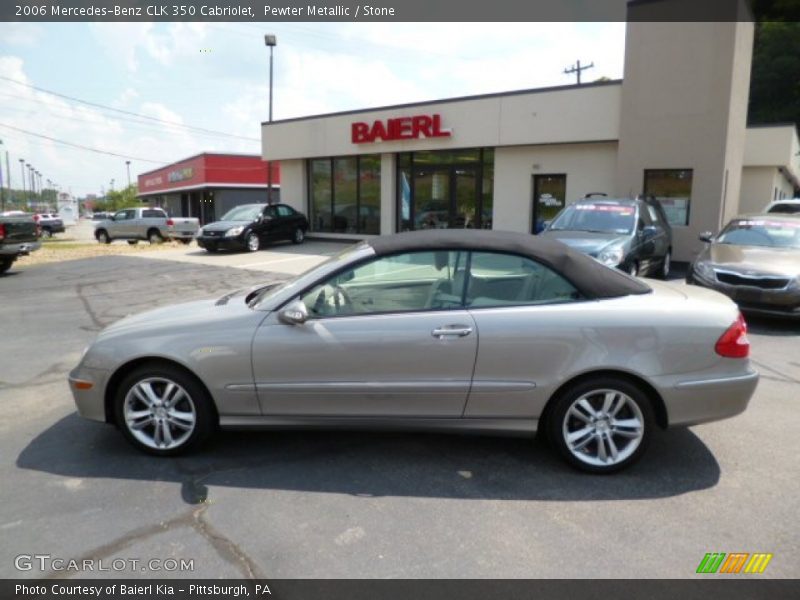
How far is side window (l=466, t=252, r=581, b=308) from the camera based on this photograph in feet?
12.3

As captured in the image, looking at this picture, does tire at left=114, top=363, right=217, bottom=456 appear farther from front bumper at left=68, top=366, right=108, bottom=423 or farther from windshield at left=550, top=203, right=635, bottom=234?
windshield at left=550, top=203, right=635, bottom=234

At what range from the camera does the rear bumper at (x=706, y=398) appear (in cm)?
358

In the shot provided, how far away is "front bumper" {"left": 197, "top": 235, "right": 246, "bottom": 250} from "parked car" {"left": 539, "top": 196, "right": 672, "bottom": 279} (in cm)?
1043

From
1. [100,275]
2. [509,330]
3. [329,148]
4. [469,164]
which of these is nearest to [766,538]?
[509,330]

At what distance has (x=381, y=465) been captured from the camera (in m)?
3.84

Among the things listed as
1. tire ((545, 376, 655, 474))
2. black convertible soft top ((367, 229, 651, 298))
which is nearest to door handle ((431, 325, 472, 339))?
black convertible soft top ((367, 229, 651, 298))

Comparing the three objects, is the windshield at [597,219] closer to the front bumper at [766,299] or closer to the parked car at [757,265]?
the parked car at [757,265]

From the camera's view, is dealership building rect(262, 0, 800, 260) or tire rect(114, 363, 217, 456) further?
dealership building rect(262, 0, 800, 260)

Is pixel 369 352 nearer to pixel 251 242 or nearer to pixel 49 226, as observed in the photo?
pixel 251 242

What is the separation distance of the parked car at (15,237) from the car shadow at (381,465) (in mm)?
11522

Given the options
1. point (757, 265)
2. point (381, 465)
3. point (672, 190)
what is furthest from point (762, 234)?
point (381, 465)

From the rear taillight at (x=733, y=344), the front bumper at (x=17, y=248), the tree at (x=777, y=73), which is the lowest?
the front bumper at (x=17, y=248)

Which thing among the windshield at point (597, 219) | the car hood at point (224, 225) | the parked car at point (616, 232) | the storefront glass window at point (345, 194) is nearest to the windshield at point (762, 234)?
the parked car at point (616, 232)

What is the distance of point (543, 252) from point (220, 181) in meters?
40.5
